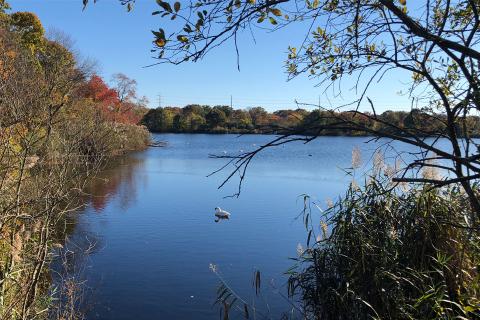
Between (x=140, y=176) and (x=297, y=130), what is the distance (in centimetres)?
1889

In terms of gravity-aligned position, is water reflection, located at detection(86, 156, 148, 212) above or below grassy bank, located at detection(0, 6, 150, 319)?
below

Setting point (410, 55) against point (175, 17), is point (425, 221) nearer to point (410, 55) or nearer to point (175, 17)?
point (410, 55)

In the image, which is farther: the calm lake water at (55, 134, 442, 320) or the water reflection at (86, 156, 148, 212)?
the water reflection at (86, 156, 148, 212)

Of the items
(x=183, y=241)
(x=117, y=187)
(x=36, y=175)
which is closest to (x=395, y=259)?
(x=36, y=175)

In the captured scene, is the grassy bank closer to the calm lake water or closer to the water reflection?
the calm lake water

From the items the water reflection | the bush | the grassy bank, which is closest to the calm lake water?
the water reflection

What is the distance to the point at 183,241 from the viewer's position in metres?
9.54

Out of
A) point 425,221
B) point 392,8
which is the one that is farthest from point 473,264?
point 392,8

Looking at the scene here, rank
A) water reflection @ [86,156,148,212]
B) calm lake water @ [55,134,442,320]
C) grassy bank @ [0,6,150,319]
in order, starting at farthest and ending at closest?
water reflection @ [86,156,148,212] < calm lake water @ [55,134,442,320] < grassy bank @ [0,6,150,319]

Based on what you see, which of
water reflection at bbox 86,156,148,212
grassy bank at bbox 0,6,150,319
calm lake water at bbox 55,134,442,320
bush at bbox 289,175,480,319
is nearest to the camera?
grassy bank at bbox 0,6,150,319

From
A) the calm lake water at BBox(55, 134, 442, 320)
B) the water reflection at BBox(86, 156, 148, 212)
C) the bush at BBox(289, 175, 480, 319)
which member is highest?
the bush at BBox(289, 175, 480, 319)

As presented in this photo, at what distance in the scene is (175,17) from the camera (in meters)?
1.68

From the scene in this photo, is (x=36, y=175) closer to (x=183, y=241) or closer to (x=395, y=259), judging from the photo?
(x=395, y=259)

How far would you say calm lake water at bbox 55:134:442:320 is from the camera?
663 cm
